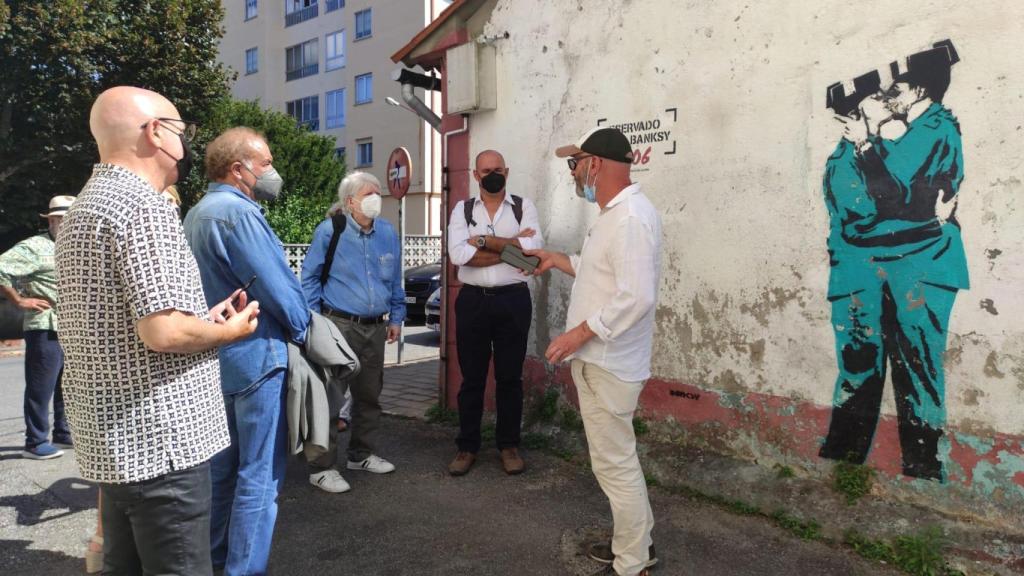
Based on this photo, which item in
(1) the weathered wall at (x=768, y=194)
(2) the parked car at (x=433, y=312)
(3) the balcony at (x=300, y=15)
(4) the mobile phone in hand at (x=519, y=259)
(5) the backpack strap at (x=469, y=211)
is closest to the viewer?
(1) the weathered wall at (x=768, y=194)

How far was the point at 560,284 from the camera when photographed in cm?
494

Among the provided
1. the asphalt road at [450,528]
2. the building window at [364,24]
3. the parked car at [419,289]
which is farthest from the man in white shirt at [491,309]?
the building window at [364,24]

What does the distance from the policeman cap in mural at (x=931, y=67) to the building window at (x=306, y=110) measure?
31271 mm

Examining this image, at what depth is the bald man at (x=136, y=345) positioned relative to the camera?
1.82 meters

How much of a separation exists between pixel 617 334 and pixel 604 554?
1.15 meters

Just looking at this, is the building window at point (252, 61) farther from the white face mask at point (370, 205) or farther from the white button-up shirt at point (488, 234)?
the white button-up shirt at point (488, 234)

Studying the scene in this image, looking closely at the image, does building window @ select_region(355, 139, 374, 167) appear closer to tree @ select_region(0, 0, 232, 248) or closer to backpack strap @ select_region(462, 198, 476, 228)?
tree @ select_region(0, 0, 232, 248)

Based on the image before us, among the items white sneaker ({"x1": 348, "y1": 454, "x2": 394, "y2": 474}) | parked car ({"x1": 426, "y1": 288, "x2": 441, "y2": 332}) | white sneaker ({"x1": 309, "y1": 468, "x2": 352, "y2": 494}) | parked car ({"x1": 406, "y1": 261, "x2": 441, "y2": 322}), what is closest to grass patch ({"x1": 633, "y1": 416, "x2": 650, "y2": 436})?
white sneaker ({"x1": 348, "y1": 454, "x2": 394, "y2": 474})

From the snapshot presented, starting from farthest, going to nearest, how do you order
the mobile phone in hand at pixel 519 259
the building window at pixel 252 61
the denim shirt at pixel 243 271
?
the building window at pixel 252 61, the mobile phone in hand at pixel 519 259, the denim shirt at pixel 243 271

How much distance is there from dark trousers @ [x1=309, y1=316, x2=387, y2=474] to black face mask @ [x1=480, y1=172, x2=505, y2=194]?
1199mm

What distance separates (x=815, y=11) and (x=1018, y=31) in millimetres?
943

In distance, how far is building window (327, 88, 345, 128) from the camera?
3055 cm

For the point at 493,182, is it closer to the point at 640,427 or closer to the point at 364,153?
the point at 640,427

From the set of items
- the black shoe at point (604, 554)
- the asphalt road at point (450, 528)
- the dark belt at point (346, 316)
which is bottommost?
the asphalt road at point (450, 528)
